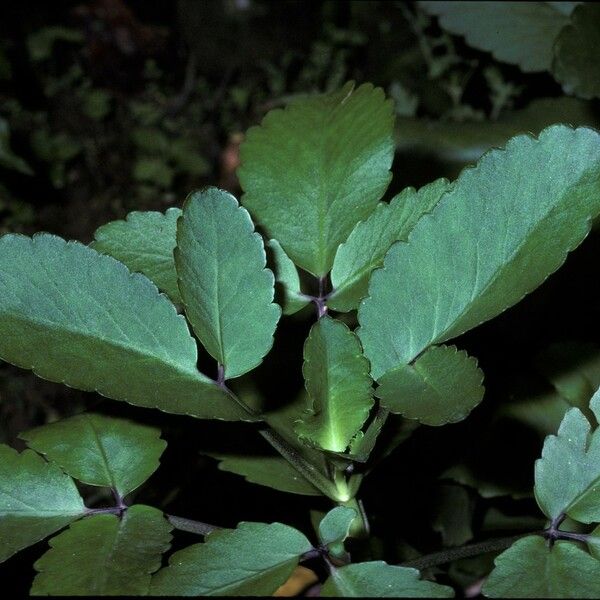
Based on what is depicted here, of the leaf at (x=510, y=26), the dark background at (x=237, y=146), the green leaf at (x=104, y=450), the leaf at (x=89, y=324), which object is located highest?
the leaf at (x=89, y=324)

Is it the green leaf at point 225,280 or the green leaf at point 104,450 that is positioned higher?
the green leaf at point 225,280

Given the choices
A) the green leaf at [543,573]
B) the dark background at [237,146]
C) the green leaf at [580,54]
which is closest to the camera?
the green leaf at [543,573]

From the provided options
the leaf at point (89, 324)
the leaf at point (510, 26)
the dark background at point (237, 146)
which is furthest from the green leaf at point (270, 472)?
the leaf at point (510, 26)

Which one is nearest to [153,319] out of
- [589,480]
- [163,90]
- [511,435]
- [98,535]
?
[98,535]

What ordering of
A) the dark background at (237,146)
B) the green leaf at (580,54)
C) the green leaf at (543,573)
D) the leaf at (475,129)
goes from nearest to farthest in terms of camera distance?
the green leaf at (543,573) < the dark background at (237,146) < the green leaf at (580,54) < the leaf at (475,129)

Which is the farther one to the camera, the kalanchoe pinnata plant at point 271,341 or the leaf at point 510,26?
the leaf at point 510,26

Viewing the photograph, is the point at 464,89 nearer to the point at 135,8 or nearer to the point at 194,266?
the point at 194,266

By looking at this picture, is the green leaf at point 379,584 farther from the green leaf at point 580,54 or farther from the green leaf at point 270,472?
the green leaf at point 580,54
